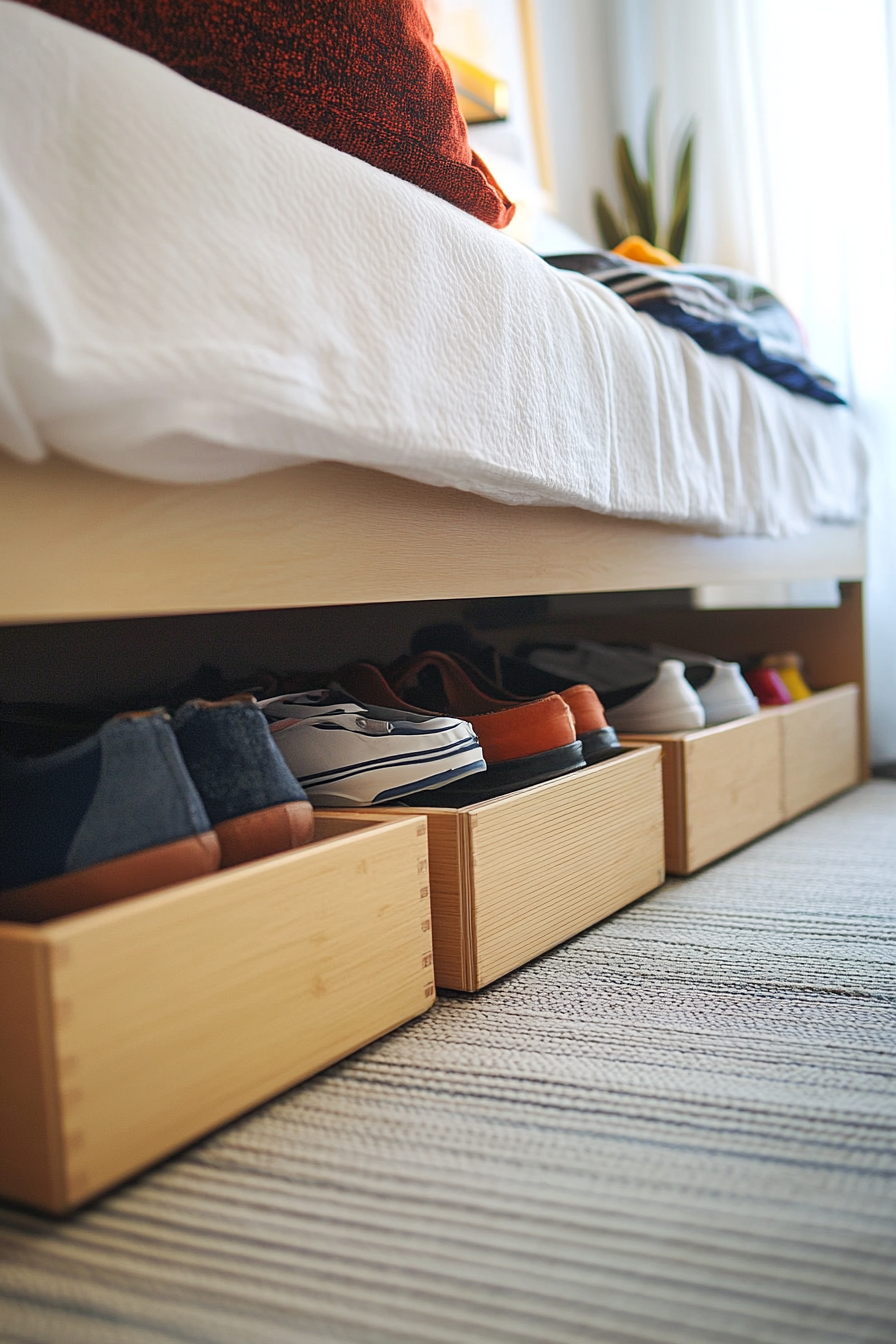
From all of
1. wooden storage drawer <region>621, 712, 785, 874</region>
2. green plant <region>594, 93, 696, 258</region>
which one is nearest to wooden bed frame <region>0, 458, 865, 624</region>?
wooden storage drawer <region>621, 712, 785, 874</region>

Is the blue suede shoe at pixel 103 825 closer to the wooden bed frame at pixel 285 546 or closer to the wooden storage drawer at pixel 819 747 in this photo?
the wooden bed frame at pixel 285 546

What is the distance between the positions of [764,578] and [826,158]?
113 cm

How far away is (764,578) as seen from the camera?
167 cm

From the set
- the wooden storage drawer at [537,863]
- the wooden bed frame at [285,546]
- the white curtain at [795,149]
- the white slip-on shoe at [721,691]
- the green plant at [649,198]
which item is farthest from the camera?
the green plant at [649,198]

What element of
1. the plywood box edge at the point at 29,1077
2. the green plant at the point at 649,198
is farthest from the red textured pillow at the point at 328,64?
the green plant at the point at 649,198

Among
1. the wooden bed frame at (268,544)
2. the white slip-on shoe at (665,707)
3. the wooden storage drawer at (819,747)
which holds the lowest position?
the wooden storage drawer at (819,747)

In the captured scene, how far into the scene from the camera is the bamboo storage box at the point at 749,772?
1.31m

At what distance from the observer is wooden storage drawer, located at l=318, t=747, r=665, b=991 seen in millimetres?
910

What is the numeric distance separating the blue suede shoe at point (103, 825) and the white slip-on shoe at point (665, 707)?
796 mm

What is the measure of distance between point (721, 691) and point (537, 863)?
0.61 m

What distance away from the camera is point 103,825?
0.67 m

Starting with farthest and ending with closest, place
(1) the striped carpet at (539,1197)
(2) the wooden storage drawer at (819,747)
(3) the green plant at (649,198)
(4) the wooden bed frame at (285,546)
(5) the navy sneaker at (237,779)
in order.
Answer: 1. (3) the green plant at (649,198)
2. (2) the wooden storage drawer at (819,747)
3. (5) the navy sneaker at (237,779)
4. (4) the wooden bed frame at (285,546)
5. (1) the striped carpet at (539,1197)

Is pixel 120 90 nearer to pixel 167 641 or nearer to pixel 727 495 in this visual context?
pixel 167 641

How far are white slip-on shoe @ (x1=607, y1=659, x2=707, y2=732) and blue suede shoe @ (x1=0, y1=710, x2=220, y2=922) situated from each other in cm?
80
